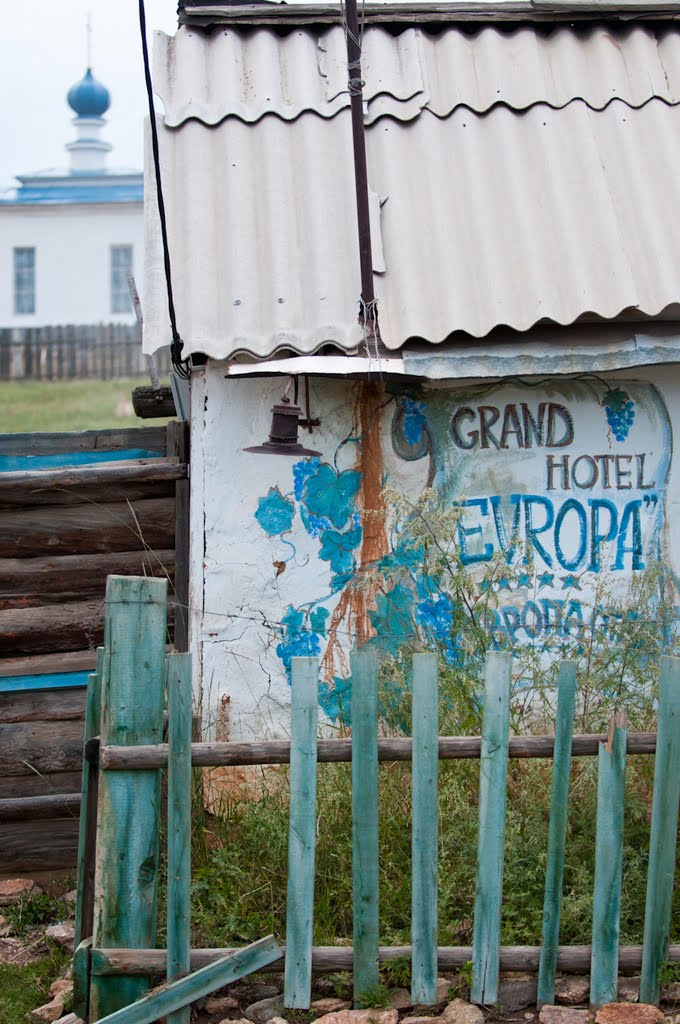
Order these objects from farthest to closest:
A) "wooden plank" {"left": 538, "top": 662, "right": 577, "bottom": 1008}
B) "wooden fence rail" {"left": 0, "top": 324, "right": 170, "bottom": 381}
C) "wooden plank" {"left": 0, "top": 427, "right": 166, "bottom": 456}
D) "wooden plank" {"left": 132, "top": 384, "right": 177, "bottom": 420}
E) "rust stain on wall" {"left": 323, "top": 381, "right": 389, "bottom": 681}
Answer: "wooden fence rail" {"left": 0, "top": 324, "right": 170, "bottom": 381} < "wooden plank" {"left": 132, "top": 384, "right": 177, "bottom": 420} < "wooden plank" {"left": 0, "top": 427, "right": 166, "bottom": 456} < "rust stain on wall" {"left": 323, "top": 381, "right": 389, "bottom": 681} < "wooden plank" {"left": 538, "top": 662, "right": 577, "bottom": 1008}

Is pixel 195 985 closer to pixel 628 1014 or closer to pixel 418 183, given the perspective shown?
pixel 628 1014

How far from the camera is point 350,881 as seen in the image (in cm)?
416

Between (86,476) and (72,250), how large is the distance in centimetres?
3148

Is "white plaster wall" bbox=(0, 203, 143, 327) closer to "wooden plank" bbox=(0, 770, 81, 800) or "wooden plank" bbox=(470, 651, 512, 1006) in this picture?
"wooden plank" bbox=(0, 770, 81, 800)

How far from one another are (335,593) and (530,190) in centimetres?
229

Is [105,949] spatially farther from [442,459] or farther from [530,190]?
[530,190]

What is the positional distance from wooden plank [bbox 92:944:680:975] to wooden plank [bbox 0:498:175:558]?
2117 millimetres

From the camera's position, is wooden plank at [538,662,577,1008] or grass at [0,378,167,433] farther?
grass at [0,378,167,433]

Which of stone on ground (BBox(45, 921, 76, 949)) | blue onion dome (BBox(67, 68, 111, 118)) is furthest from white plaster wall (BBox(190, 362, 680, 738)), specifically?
blue onion dome (BBox(67, 68, 111, 118))

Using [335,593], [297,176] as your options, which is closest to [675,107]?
[297,176]

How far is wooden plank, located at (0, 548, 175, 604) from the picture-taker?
5.41 m

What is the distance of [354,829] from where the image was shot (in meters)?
3.76

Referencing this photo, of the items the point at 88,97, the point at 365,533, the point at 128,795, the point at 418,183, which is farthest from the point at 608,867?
the point at 88,97

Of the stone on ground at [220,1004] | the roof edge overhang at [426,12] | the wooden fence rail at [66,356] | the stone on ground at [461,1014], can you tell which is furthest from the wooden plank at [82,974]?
the wooden fence rail at [66,356]
